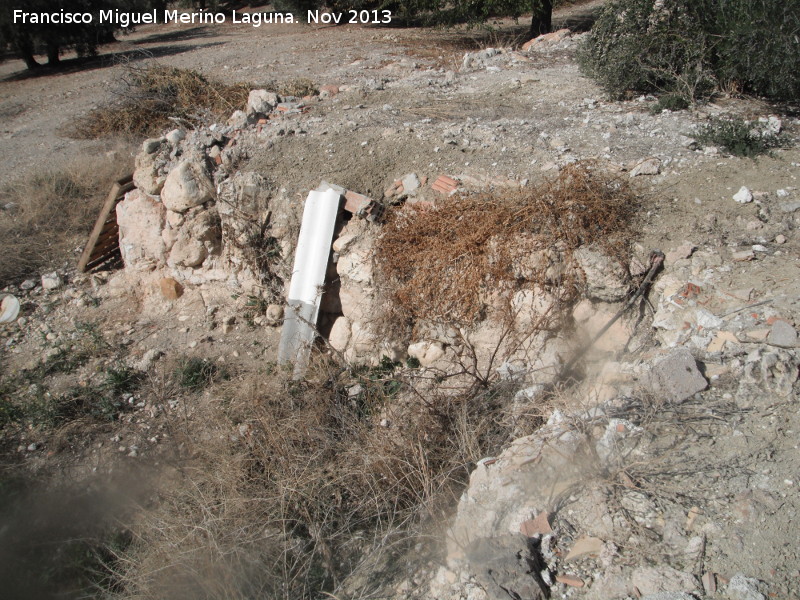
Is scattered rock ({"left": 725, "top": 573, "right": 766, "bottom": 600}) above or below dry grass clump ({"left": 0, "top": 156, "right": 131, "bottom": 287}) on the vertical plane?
below

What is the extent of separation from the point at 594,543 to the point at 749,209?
112 inches

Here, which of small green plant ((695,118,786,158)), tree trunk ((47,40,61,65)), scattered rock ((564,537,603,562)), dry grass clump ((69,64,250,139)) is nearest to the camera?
scattered rock ((564,537,603,562))

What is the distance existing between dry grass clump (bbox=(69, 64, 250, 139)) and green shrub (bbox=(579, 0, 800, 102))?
475cm

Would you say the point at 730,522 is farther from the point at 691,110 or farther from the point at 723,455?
the point at 691,110

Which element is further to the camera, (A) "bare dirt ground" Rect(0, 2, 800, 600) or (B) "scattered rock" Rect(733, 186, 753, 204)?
(B) "scattered rock" Rect(733, 186, 753, 204)

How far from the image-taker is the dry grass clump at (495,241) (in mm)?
4086

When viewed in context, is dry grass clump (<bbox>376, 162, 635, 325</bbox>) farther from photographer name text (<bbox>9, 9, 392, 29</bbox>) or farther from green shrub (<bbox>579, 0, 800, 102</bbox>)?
photographer name text (<bbox>9, 9, 392, 29</bbox>)

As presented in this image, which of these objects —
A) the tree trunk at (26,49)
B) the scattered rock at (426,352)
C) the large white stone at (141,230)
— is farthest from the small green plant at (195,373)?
the tree trunk at (26,49)

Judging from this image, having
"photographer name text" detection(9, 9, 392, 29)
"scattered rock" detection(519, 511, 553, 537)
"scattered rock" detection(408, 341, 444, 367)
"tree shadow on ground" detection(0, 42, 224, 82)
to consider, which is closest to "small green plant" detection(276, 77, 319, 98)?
"scattered rock" detection(408, 341, 444, 367)

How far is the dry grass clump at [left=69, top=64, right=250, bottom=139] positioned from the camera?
7.88 metres

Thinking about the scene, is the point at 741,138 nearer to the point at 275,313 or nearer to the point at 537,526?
the point at 537,526

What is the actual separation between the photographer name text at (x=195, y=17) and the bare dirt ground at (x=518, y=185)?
712 cm

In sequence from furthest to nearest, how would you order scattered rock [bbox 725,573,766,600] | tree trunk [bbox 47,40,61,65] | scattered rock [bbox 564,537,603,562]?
tree trunk [bbox 47,40,61,65] → scattered rock [bbox 564,537,603,562] → scattered rock [bbox 725,573,766,600]

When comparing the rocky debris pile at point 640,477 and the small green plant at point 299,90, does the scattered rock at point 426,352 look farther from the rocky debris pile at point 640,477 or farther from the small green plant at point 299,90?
the small green plant at point 299,90
